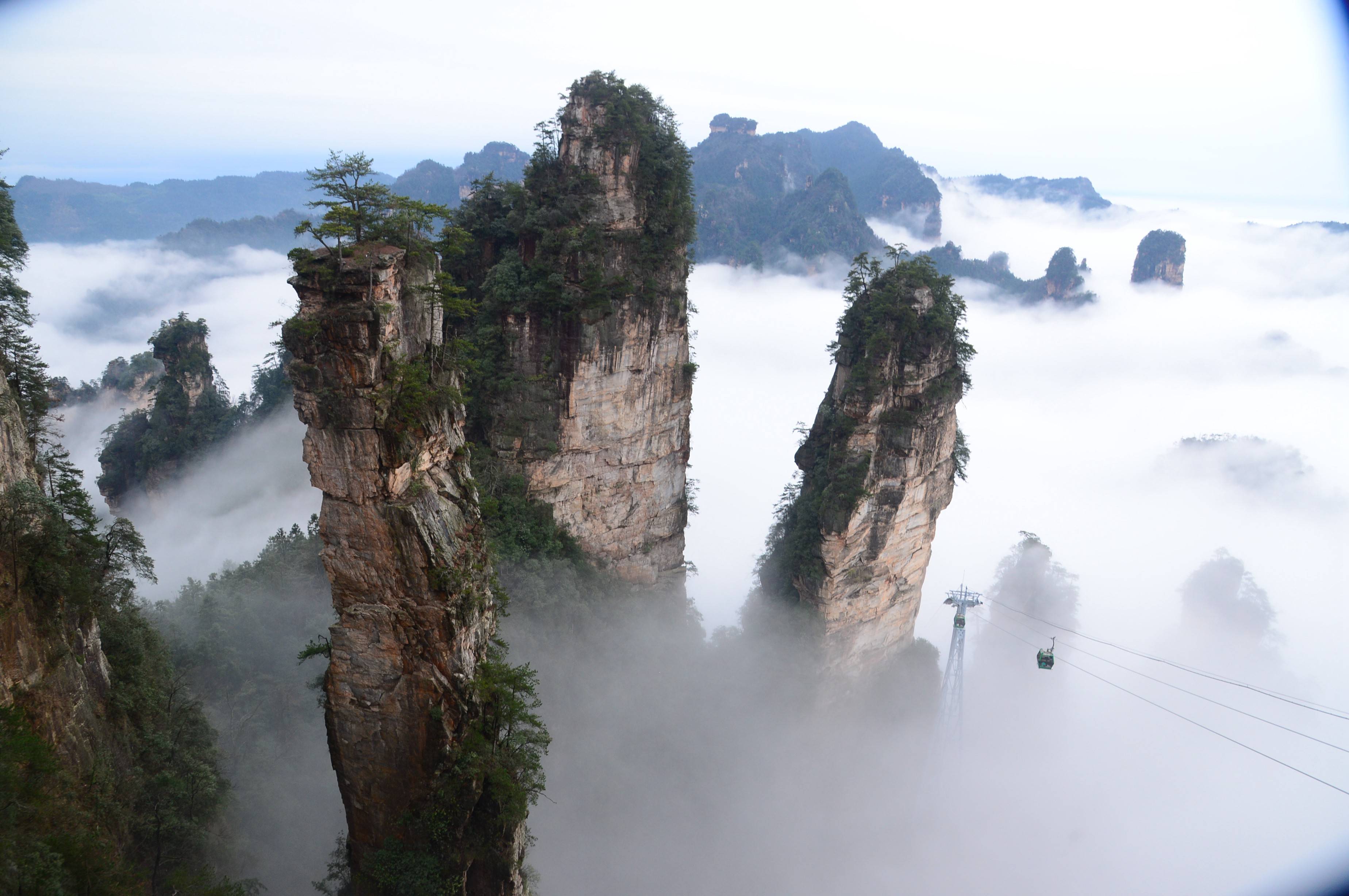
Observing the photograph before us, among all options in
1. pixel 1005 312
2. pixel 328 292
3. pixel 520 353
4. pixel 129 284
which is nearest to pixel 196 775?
pixel 328 292

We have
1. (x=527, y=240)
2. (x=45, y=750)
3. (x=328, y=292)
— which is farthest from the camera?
(x=527, y=240)

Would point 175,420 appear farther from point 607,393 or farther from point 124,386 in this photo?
point 607,393

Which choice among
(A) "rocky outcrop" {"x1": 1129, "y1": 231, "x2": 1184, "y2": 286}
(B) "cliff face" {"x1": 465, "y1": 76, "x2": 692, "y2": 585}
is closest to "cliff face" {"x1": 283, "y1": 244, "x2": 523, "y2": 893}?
(B) "cliff face" {"x1": 465, "y1": 76, "x2": 692, "y2": 585}

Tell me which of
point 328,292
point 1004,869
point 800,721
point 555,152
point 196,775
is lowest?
point 1004,869

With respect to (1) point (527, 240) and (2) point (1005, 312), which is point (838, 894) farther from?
(2) point (1005, 312)

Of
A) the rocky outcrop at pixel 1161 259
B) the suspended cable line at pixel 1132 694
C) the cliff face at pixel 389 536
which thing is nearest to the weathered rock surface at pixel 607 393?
the cliff face at pixel 389 536

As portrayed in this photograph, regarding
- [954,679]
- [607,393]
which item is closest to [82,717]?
[607,393]
